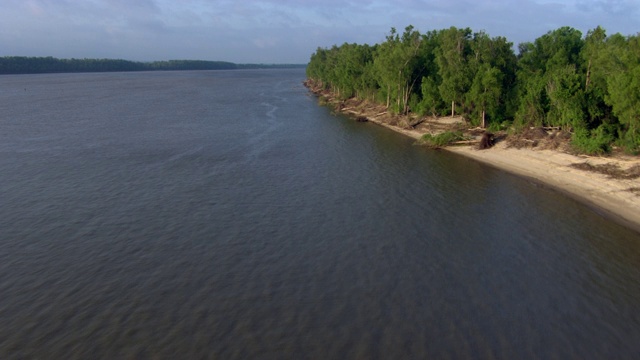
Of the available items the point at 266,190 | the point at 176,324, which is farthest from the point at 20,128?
the point at 176,324

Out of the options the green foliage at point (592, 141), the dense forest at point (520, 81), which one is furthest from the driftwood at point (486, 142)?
the green foliage at point (592, 141)

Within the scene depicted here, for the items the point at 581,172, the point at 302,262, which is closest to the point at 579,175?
the point at 581,172

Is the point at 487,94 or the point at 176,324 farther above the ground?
the point at 487,94

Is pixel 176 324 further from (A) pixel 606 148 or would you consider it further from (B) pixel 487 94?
(B) pixel 487 94

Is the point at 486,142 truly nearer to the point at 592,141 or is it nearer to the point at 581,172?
the point at 592,141

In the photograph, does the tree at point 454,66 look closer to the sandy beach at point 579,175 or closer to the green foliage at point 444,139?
the green foliage at point 444,139
